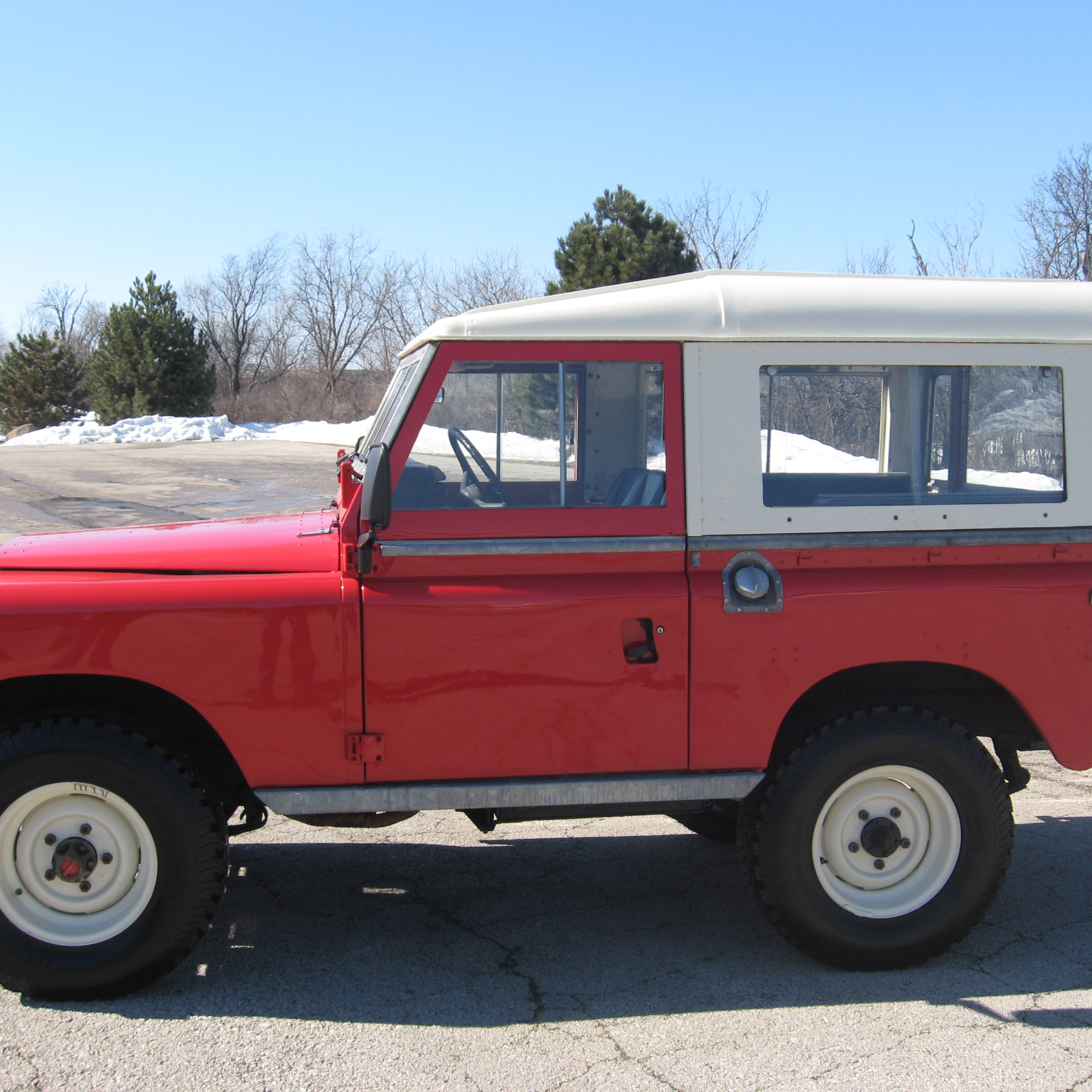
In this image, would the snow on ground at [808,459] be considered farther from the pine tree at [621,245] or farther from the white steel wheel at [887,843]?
the pine tree at [621,245]

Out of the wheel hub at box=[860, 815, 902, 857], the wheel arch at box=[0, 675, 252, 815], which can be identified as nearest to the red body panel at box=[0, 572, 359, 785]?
the wheel arch at box=[0, 675, 252, 815]

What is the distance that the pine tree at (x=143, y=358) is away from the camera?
39.3 metres

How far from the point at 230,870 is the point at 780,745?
2.36m

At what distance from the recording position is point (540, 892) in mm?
4094

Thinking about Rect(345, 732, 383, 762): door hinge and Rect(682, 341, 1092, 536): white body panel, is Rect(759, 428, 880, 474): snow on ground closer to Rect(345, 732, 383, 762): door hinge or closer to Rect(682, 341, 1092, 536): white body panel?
Rect(682, 341, 1092, 536): white body panel

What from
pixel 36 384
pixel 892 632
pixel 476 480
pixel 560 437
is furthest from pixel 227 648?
pixel 36 384

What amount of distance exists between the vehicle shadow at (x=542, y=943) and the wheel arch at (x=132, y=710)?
63 cm

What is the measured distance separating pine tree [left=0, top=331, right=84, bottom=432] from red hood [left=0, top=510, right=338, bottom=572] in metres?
43.5

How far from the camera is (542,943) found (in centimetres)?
364

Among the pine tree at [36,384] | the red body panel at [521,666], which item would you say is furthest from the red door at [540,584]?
the pine tree at [36,384]

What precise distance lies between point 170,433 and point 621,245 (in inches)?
703

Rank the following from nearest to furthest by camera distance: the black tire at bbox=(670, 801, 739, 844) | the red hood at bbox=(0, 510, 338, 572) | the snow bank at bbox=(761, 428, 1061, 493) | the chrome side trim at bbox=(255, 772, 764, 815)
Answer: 1. the chrome side trim at bbox=(255, 772, 764, 815)
2. the red hood at bbox=(0, 510, 338, 572)
3. the snow bank at bbox=(761, 428, 1061, 493)
4. the black tire at bbox=(670, 801, 739, 844)

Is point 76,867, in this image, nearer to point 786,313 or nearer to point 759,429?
point 759,429

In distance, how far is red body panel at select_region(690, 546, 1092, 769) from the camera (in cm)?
324
